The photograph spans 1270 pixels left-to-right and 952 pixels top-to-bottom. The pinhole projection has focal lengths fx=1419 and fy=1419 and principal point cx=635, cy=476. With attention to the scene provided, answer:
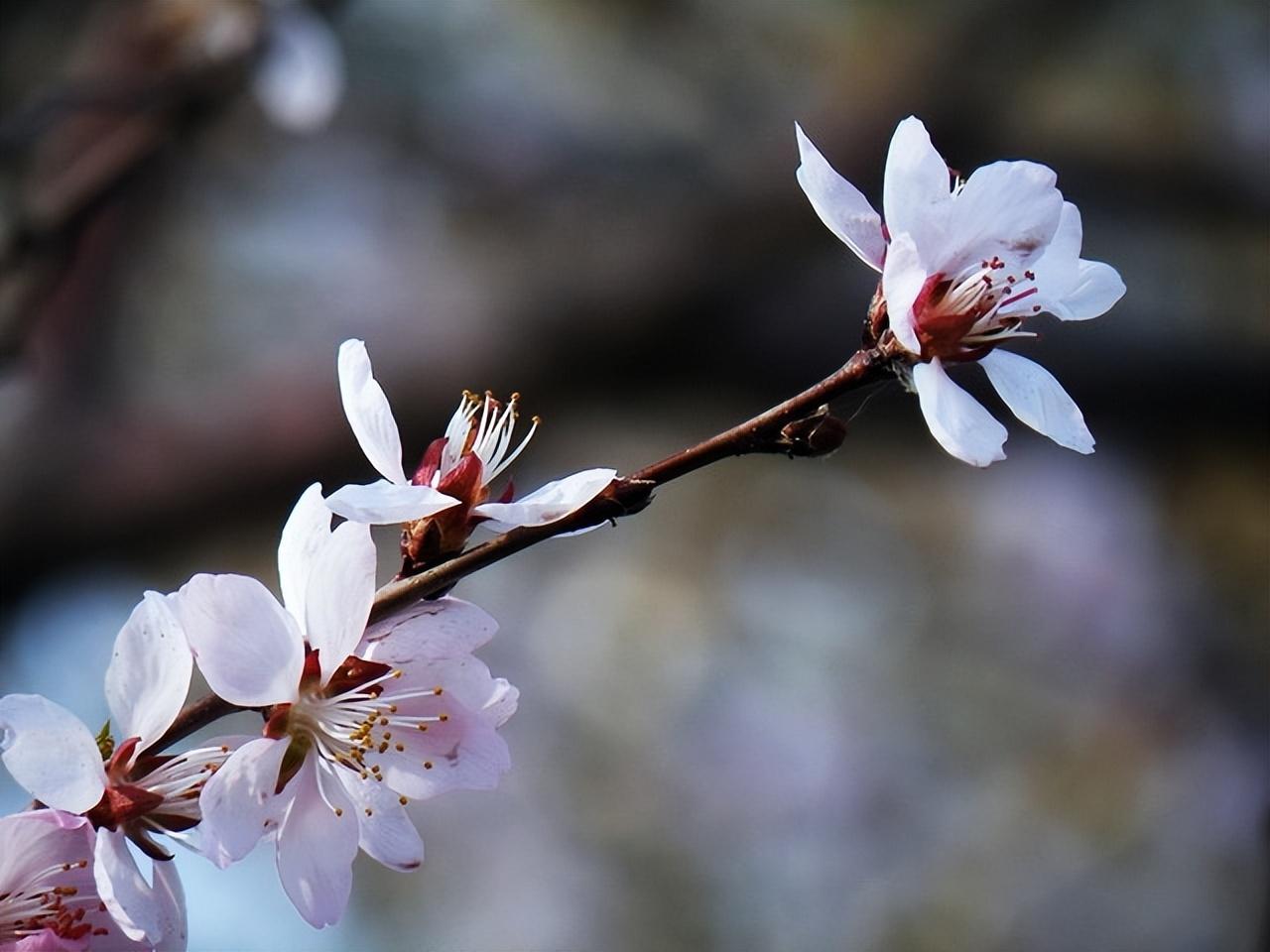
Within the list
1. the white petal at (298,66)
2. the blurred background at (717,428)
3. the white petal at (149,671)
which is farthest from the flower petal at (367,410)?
the blurred background at (717,428)

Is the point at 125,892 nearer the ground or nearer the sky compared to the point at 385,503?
nearer the ground

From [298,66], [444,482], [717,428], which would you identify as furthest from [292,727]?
[717,428]

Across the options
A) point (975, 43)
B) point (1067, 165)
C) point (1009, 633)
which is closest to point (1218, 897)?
point (1009, 633)

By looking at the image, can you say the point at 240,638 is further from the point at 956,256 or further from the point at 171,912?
the point at 956,256

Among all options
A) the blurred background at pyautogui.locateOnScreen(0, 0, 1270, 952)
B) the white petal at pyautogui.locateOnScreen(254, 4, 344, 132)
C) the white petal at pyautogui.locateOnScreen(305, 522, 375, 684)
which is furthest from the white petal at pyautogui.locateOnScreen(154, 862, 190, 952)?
the blurred background at pyautogui.locateOnScreen(0, 0, 1270, 952)

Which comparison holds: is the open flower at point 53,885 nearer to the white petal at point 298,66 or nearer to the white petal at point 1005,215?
the white petal at point 1005,215

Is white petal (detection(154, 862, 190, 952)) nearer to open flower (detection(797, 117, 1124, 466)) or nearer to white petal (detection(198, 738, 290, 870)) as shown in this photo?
white petal (detection(198, 738, 290, 870))

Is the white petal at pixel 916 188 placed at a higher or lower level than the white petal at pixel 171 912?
higher

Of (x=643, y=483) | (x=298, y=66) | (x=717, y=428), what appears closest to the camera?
(x=643, y=483)
